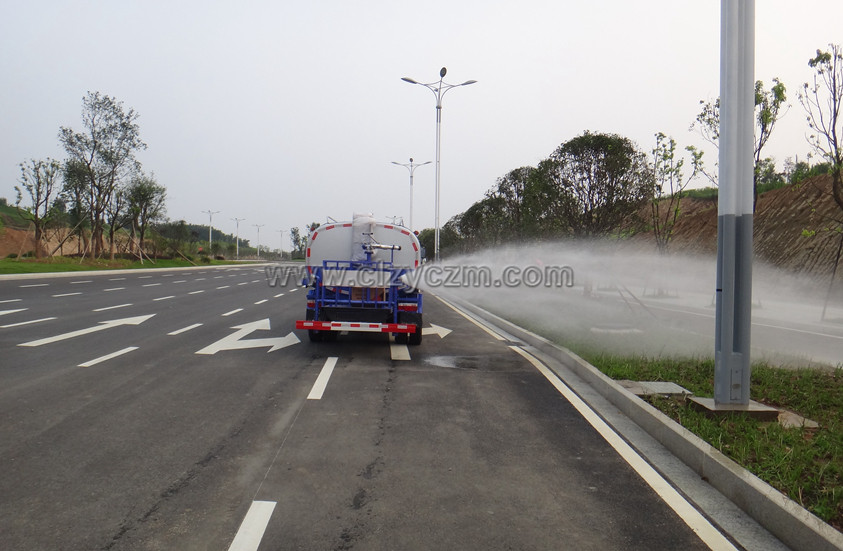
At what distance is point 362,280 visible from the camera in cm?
1021

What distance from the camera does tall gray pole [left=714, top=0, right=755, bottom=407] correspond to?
5.66 m

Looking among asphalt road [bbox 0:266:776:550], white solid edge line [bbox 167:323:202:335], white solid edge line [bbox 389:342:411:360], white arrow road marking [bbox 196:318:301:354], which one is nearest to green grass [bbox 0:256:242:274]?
white solid edge line [bbox 167:323:202:335]

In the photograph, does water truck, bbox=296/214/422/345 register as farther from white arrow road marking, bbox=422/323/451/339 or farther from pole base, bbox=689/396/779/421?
pole base, bbox=689/396/779/421

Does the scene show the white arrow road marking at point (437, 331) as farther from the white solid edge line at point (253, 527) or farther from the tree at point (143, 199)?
the tree at point (143, 199)

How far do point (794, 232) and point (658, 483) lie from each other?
37247mm

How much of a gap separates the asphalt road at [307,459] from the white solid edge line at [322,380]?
6cm

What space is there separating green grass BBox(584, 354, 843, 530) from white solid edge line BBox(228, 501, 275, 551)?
320 centimetres

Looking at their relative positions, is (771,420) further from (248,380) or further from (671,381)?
(248,380)

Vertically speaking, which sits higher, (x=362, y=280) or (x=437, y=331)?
(x=362, y=280)

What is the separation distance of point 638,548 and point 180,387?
539 centimetres

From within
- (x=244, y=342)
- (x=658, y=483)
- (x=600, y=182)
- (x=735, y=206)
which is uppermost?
(x=600, y=182)

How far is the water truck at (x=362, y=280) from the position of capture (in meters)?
9.95

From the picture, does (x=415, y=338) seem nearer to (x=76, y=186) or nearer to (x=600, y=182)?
(x=600, y=182)

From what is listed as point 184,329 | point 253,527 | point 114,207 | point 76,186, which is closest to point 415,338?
point 184,329
